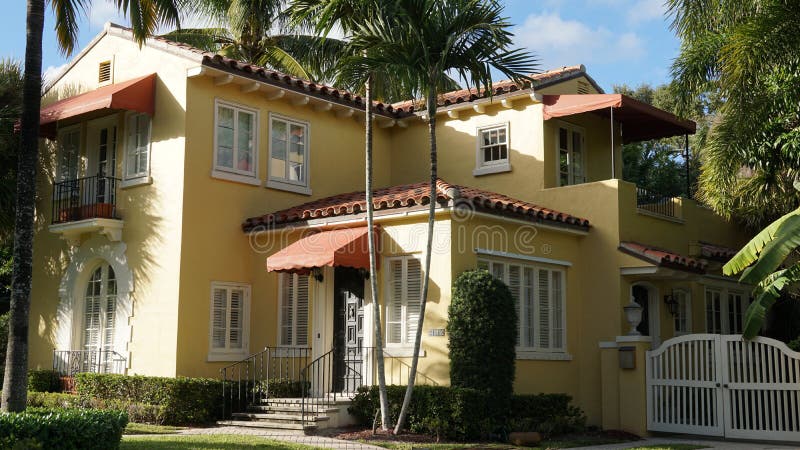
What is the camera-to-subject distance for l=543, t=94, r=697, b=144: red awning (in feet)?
66.5

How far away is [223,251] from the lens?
19.5 metres

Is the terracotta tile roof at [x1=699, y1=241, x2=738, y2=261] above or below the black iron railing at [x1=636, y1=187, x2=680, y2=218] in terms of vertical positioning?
below

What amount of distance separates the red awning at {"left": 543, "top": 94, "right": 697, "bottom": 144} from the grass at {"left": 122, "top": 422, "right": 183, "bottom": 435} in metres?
11.1

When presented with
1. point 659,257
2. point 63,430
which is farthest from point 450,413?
point 63,430

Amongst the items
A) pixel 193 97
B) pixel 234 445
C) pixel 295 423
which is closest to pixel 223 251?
pixel 193 97

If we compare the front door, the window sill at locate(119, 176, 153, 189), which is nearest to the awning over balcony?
the window sill at locate(119, 176, 153, 189)

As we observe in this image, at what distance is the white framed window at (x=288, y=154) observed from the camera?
20734mm

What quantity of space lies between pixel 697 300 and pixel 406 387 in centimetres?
895

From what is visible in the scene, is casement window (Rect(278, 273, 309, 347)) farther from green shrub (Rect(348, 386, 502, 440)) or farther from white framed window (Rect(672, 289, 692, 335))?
white framed window (Rect(672, 289, 692, 335))

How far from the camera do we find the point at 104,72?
2153cm

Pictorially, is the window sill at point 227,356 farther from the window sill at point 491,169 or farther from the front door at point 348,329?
the window sill at point 491,169

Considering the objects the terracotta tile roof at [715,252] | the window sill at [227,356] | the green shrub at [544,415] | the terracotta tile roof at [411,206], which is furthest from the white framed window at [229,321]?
the terracotta tile roof at [715,252]

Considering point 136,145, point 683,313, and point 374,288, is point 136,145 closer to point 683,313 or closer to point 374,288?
point 374,288

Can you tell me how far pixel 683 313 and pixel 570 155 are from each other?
4783mm
